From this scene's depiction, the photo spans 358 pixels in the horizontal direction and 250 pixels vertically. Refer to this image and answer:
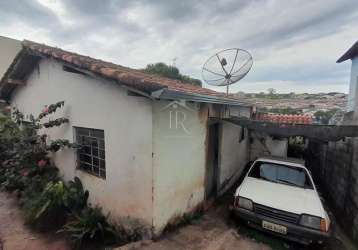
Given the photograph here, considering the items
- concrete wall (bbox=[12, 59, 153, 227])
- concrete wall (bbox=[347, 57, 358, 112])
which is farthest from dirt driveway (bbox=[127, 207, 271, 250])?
concrete wall (bbox=[347, 57, 358, 112])

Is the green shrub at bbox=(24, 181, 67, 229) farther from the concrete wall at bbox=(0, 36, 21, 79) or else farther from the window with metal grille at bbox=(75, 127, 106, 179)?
the concrete wall at bbox=(0, 36, 21, 79)

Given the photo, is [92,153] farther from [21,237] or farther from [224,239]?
[224,239]

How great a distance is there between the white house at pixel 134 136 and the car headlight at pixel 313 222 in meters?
2.55

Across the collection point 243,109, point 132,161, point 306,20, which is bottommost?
point 132,161

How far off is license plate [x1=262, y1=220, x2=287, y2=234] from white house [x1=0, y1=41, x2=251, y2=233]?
73.2 inches

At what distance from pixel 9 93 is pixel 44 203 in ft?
21.9

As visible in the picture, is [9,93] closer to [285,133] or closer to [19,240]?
[19,240]

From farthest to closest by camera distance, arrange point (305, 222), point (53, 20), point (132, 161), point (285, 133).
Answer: point (53, 20)
point (285, 133)
point (132, 161)
point (305, 222)

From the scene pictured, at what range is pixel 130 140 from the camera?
419cm

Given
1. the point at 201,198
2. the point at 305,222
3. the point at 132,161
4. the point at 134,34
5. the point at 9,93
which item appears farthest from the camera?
→ the point at 9,93

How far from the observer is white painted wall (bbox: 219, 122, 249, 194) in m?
6.83

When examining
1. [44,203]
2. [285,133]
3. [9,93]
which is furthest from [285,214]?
[9,93]

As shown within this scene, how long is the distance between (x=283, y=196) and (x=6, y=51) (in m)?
19.7

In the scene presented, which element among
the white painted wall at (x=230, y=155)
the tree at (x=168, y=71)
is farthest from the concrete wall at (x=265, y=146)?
the tree at (x=168, y=71)
